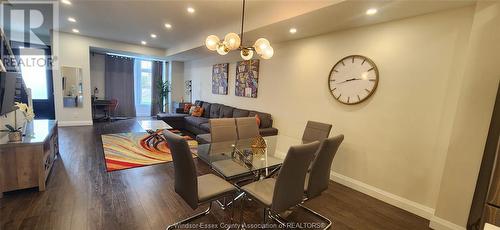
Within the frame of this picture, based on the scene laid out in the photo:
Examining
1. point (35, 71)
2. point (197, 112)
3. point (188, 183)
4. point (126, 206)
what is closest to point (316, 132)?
point (188, 183)

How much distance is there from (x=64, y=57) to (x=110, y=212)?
5.83 meters

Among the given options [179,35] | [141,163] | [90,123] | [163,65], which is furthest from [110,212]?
[163,65]

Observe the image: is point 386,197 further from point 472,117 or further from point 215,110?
point 215,110

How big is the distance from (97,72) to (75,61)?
5.56 ft

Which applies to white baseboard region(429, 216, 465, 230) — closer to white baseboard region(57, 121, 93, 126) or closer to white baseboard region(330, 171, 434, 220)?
white baseboard region(330, 171, 434, 220)

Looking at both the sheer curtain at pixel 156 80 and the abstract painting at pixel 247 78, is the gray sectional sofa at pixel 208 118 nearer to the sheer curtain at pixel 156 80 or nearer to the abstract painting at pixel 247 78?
the abstract painting at pixel 247 78

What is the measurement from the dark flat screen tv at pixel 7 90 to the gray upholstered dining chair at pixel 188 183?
2057 millimetres

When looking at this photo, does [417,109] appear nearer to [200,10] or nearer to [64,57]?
[200,10]

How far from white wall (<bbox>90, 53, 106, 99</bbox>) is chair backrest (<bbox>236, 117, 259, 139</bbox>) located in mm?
6932

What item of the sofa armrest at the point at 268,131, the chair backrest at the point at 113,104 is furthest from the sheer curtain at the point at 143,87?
the sofa armrest at the point at 268,131

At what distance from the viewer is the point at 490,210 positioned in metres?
1.49

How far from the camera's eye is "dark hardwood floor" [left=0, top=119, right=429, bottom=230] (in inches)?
80.5

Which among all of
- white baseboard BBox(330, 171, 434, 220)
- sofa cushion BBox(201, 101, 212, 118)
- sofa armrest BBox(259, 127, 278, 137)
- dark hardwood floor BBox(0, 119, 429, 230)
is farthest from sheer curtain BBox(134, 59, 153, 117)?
white baseboard BBox(330, 171, 434, 220)

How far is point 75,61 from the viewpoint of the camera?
6.02 meters
